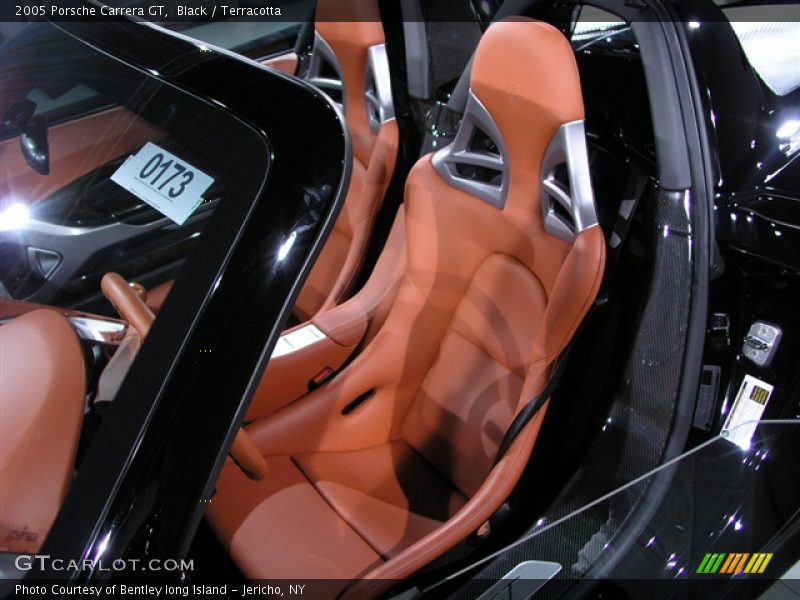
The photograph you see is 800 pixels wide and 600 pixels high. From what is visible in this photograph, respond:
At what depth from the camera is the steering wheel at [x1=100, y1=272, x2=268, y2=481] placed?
840 mm

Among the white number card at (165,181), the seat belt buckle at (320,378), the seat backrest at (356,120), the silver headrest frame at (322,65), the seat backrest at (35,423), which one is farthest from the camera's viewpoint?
the silver headrest frame at (322,65)

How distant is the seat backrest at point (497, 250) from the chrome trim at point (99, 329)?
0.79 meters

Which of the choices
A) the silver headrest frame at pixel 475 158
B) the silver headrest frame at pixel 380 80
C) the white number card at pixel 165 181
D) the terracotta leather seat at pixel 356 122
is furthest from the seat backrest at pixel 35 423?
the silver headrest frame at pixel 380 80

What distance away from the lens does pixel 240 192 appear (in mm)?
802

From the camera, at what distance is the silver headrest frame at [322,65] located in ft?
7.51

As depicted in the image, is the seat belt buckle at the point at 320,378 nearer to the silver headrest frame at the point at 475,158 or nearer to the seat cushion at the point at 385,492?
the seat cushion at the point at 385,492

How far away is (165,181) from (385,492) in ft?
3.15

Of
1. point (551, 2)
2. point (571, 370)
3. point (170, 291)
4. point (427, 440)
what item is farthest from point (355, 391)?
point (551, 2)

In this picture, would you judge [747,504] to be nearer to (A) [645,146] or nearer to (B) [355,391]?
(A) [645,146]

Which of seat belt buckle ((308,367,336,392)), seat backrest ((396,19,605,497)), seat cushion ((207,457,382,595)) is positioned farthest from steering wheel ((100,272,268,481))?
seat belt buckle ((308,367,336,392))

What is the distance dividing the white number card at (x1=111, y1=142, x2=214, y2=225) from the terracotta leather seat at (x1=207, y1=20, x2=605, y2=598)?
25.3 inches

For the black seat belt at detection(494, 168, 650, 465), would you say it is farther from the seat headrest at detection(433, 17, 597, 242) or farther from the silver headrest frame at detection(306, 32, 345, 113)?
the silver headrest frame at detection(306, 32, 345, 113)

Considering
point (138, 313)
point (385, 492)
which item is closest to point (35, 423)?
point (138, 313)

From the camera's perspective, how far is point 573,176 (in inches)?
48.3
